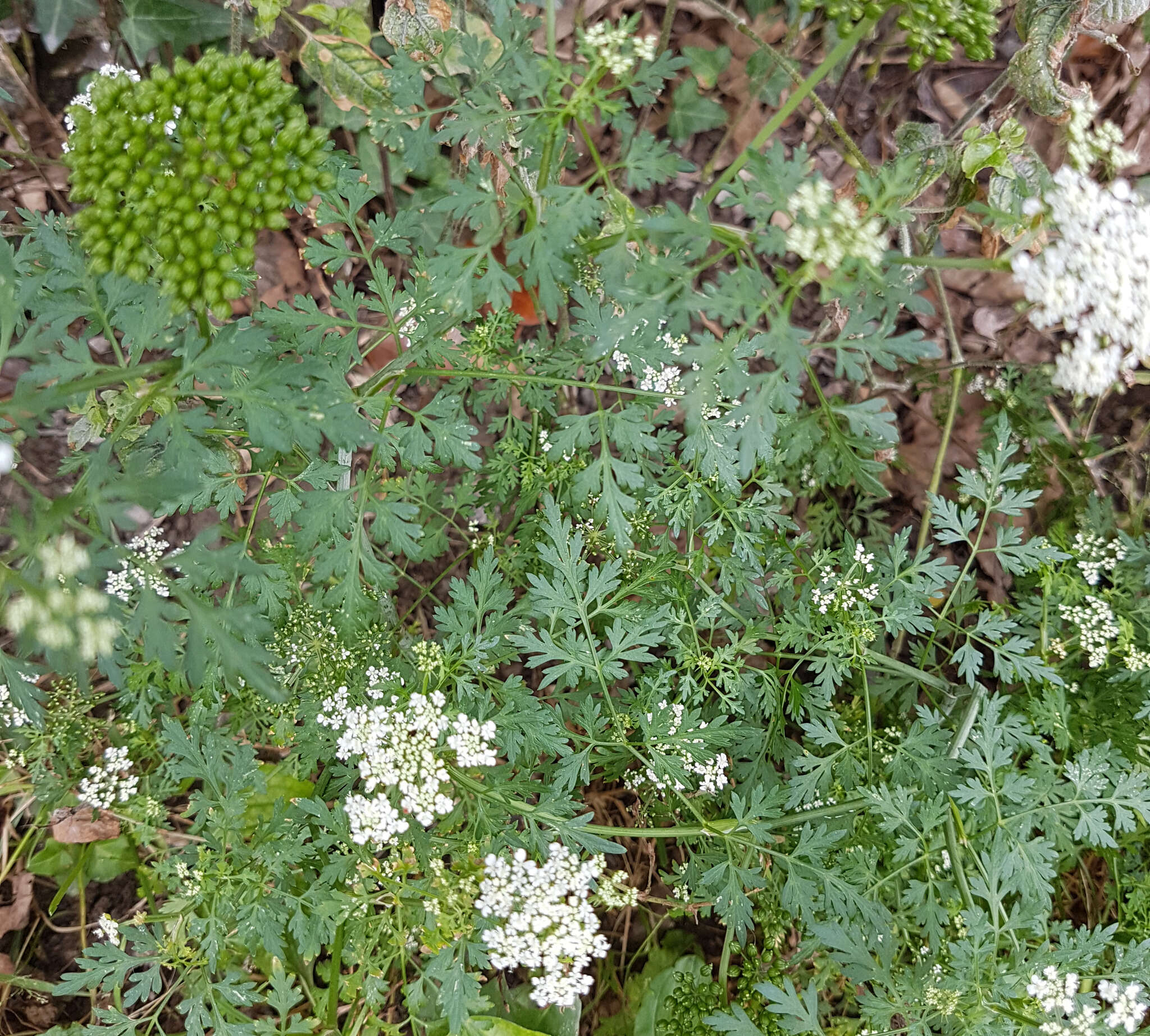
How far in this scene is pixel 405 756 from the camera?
2.29m

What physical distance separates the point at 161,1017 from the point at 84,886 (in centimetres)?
63

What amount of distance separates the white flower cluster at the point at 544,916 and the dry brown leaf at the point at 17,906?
237 cm

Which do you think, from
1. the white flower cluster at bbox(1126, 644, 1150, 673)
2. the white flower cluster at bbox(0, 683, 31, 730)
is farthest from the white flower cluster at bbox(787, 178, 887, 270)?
the white flower cluster at bbox(0, 683, 31, 730)

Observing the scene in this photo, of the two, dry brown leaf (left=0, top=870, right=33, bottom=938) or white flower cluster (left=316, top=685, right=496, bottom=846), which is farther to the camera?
dry brown leaf (left=0, top=870, right=33, bottom=938)

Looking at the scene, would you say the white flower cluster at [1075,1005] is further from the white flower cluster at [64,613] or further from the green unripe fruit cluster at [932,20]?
the white flower cluster at [64,613]

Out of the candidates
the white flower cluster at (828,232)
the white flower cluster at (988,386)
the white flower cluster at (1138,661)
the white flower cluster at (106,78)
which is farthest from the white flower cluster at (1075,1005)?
the white flower cluster at (106,78)

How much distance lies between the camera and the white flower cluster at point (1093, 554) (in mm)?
3197

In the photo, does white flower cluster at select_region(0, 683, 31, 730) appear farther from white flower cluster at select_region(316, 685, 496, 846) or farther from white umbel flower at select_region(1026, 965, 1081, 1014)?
white umbel flower at select_region(1026, 965, 1081, 1014)

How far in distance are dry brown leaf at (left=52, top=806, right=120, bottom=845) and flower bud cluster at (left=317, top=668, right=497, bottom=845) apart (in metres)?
1.65

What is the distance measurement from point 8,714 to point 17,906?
3.76ft

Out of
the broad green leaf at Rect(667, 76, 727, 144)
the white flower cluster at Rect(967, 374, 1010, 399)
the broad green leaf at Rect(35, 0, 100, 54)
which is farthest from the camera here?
the broad green leaf at Rect(667, 76, 727, 144)

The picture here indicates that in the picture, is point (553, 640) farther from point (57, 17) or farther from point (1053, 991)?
point (57, 17)

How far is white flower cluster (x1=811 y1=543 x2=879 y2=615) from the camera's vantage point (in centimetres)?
288

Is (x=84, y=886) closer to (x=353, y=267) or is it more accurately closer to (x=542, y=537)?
(x=542, y=537)
